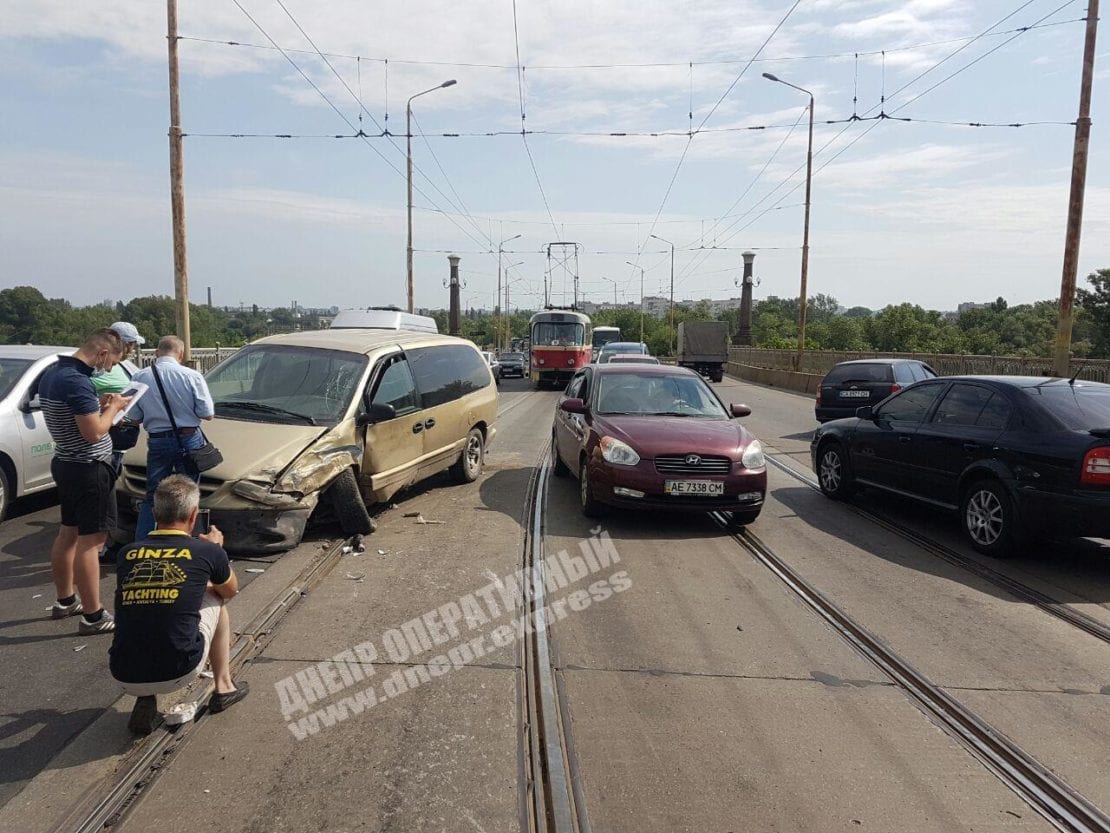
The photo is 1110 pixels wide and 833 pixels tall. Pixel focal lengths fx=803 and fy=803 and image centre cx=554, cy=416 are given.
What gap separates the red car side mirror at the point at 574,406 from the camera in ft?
28.8

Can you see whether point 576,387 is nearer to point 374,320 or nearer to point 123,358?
point 123,358

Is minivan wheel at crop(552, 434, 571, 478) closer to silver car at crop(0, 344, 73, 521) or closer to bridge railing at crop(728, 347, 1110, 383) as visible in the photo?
silver car at crop(0, 344, 73, 521)

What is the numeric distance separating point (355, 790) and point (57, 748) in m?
1.38

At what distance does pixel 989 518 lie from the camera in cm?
687

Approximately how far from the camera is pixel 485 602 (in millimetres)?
5461

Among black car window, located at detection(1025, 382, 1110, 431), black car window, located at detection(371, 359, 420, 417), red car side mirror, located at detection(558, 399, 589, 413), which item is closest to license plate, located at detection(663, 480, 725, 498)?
red car side mirror, located at detection(558, 399, 589, 413)

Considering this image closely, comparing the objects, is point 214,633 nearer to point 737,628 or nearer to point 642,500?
point 737,628

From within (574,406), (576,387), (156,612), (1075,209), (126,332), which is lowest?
(156,612)

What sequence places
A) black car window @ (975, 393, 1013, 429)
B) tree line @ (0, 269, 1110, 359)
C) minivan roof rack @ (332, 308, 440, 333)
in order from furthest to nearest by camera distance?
tree line @ (0, 269, 1110, 359) → minivan roof rack @ (332, 308, 440, 333) → black car window @ (975, 393, 1013, 429)

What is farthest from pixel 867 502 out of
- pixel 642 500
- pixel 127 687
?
pixel 127 687

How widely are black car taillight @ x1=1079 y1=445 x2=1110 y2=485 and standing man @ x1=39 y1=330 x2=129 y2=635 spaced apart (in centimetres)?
676

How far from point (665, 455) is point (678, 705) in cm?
358

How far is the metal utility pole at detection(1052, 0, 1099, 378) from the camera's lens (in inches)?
581

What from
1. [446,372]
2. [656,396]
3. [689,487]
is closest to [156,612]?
[689,487]
